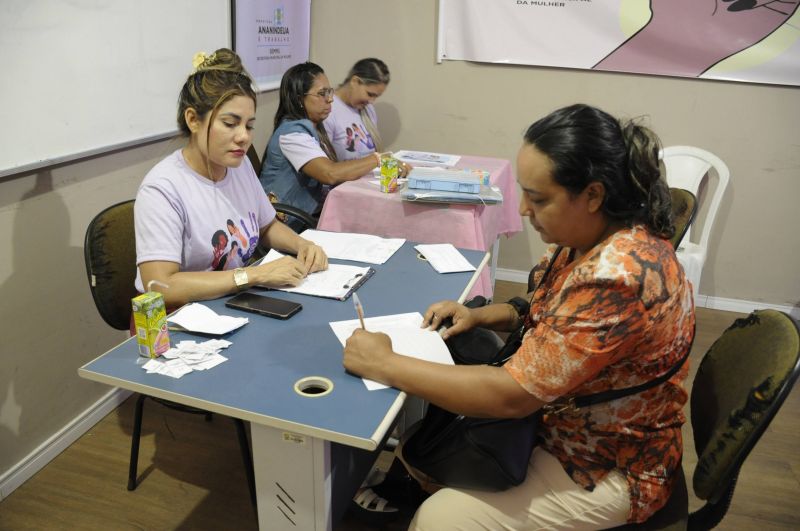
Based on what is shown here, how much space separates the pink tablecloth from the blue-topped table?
3.07ft

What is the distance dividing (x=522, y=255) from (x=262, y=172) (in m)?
1.74

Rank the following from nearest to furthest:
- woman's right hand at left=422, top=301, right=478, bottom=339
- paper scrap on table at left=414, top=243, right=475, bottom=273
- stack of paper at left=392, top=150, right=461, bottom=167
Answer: woman's right hand at left=422, top=301, right=478, bottom=339, paper scrap on table at left=414, top=243, right=475, bottom=273, stack of paper at left=392, top=150, right=461, bottom=167

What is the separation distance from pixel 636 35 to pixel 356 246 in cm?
219

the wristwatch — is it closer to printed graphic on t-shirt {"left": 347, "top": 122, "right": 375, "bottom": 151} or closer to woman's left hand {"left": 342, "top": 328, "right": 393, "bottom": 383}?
woman's left hand {"left": 342, "top": 328, "right": 393, "bottom": 383}

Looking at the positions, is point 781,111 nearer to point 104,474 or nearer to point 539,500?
point 539,500

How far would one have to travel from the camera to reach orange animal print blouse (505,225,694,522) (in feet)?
3.33

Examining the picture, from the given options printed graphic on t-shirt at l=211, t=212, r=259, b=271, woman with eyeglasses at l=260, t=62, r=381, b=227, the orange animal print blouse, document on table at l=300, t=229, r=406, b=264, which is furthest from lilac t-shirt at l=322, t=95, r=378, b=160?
the orange animal print blouse

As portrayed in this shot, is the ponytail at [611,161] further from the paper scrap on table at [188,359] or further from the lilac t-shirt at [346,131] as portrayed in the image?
the lilac t-shirt at [346,131]

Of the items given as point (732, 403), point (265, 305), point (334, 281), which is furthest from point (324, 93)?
point (732, 403)

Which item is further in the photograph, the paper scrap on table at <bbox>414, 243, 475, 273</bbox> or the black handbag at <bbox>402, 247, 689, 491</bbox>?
the paper scrap on table at <bbox>414, 243, 475, 273</bbox>

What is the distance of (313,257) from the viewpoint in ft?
5.88

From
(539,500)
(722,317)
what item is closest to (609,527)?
(539,500)

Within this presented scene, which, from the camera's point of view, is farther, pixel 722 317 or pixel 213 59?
pixel 722 317

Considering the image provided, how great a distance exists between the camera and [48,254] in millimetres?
1970
